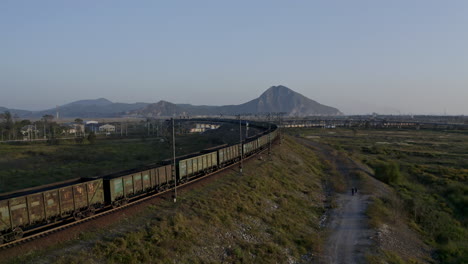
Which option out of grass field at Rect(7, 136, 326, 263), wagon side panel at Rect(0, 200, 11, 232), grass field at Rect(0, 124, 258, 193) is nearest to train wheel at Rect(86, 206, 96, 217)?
grass field at Rect(7, 136, 326, 263)

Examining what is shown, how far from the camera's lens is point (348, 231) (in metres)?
30.6

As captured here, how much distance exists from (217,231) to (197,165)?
12266mm

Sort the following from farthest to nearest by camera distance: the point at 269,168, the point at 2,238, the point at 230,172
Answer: the point at 269,168 < the point at 230,172 < the point at 2,238

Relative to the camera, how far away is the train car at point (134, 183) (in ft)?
78.3

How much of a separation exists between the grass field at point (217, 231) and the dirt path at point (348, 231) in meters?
1.39

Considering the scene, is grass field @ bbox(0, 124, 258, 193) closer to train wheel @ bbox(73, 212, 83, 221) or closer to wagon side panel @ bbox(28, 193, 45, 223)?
train wheel @ bbox(73, 212, 83, 221)

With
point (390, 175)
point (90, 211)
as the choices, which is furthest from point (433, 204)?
point (90, 211)

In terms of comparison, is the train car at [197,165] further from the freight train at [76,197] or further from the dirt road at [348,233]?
the dirt road at [348,233]

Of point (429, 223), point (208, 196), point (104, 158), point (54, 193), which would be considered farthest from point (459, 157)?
point (54, 193)

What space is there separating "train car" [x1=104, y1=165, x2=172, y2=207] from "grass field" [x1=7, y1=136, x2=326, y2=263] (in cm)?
215

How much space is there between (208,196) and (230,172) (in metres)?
11.3

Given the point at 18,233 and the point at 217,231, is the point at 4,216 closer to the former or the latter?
the point at 18,233

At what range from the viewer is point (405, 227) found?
34.0 m

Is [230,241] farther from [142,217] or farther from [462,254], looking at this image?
[462,254]
